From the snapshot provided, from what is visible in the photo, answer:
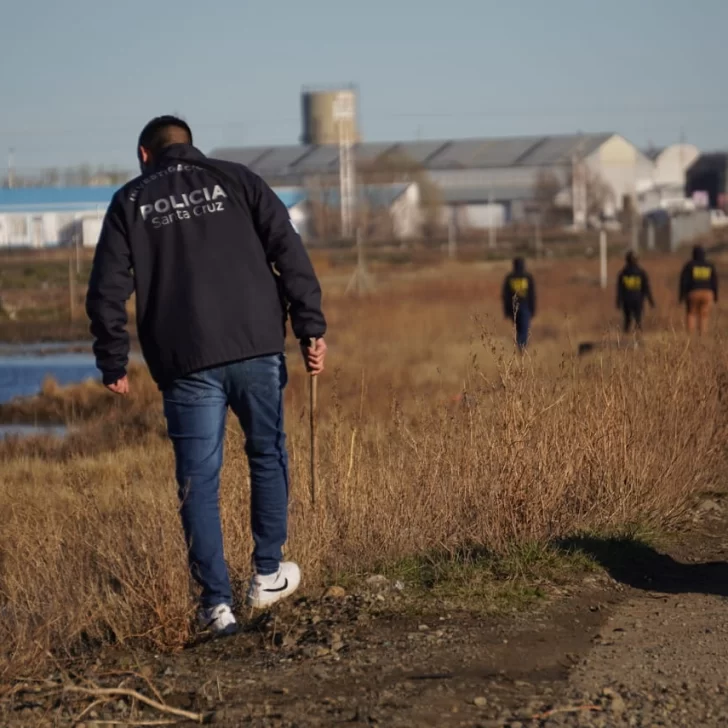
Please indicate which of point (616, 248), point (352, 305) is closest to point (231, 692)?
point (352, 305)

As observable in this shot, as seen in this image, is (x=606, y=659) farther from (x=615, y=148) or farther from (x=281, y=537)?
(x=615, y=148)

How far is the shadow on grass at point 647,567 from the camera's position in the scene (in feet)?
20.3

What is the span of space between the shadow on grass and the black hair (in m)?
2.50

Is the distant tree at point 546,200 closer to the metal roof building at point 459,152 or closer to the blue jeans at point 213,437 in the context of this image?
the metal roof building at point 459,152

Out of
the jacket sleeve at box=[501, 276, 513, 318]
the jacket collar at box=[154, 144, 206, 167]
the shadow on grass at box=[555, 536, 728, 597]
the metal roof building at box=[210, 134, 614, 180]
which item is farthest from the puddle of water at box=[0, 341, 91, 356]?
the metal roof building at box=[210, 134, 614, 180]

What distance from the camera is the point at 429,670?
15.2 feet

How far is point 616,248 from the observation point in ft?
236

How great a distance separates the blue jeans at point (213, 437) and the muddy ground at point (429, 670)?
31 cm

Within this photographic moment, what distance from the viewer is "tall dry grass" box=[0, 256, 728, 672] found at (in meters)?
5.29

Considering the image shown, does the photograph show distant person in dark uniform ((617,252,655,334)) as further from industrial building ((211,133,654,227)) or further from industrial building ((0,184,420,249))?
industrial building ((211,133,654,227))

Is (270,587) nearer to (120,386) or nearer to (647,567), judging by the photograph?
(120,386)

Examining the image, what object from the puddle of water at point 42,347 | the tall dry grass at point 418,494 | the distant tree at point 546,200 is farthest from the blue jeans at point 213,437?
the distant tree at point 546,200

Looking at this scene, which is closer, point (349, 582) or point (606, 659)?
point (606, 659)

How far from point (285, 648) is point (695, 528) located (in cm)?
324
